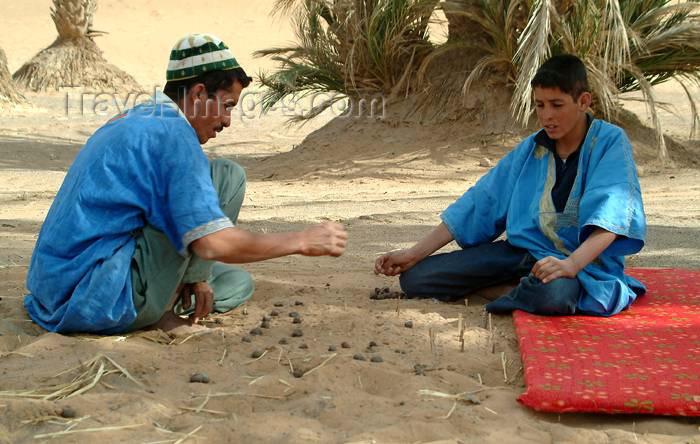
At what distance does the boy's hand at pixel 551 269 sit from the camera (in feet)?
11.0

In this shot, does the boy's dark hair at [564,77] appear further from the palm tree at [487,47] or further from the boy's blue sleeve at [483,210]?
the palm tree at [487,47]

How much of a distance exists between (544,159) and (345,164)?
5373mm

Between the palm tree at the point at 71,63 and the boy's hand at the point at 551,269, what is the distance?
1373cm

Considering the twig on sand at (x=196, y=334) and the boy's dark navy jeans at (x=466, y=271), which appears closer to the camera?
the twig on sand at (x=196, y=334)

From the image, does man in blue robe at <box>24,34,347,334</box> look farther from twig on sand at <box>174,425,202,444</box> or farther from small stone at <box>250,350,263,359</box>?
twig on sand at <box>174,425,202,444</box>

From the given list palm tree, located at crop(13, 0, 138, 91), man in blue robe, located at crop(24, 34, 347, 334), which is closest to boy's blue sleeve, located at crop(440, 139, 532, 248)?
man in blue robe, located at crop(24, 34, 347, 334)

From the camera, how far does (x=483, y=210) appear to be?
160 inches

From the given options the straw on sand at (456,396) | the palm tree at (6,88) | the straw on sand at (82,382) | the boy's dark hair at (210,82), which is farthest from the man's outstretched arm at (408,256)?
the palm tree at (6,88)

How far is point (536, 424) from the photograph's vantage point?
2.46m

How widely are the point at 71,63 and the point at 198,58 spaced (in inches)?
541

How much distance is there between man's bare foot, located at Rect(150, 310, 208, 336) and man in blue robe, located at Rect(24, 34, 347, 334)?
100 mm

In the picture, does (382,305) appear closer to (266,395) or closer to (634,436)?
(266,395)

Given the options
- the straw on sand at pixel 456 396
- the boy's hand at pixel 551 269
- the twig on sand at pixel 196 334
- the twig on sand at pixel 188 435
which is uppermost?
the boy's hand at pixel 551 269

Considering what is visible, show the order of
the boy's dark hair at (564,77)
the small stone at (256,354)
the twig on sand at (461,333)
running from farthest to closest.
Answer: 1. the boy's dark hair at (564,77)
2. the twig on sand at (461,333)
3. the small stone at (256,354)
